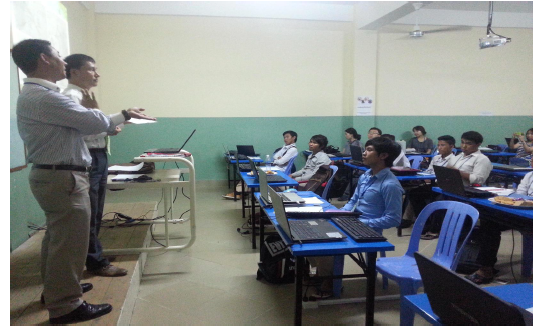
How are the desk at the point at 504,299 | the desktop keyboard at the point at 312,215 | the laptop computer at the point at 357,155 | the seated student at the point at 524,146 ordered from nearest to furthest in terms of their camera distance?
1. the desk at the point at 504,299
2. the desktop keyboard at the point at 312,215
3. the laptop computer at the point at 357,155
4. the seated student at the point at 524,146

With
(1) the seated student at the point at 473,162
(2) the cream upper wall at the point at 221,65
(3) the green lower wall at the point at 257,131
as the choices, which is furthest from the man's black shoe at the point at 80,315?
(2) the cream upper wall at the point at 221,65

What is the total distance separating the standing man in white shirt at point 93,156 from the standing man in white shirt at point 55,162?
414 millimetres

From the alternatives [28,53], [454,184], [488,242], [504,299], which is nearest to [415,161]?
[454,184]

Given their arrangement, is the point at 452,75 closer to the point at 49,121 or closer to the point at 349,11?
the point at 349,11

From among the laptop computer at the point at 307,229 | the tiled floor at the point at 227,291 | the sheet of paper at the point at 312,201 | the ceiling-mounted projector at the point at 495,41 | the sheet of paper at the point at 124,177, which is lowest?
the tiled floor at the point at 227,291

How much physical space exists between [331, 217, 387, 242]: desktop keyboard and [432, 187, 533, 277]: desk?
1.16 metres

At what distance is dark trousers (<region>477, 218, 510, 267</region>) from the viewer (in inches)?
114

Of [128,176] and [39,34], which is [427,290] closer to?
[128,176]

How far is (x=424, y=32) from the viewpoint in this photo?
7941mm

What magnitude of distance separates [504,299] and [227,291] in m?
1.92

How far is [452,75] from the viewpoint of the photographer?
26.8ft

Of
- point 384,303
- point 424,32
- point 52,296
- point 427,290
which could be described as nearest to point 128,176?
point 52,296

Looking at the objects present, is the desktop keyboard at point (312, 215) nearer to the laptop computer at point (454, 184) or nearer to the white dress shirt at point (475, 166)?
the laptop computer at point (454, 184)

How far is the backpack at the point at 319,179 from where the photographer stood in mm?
4113
